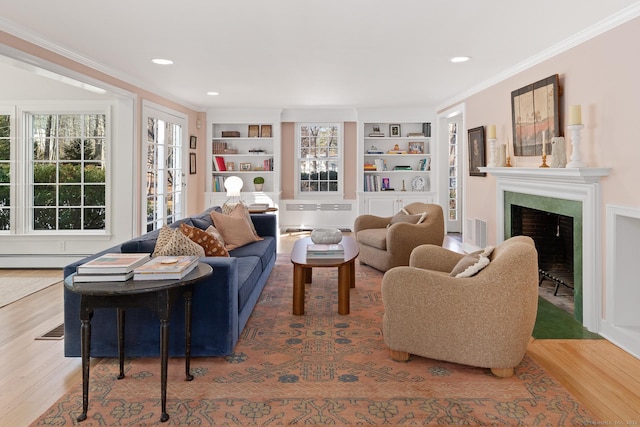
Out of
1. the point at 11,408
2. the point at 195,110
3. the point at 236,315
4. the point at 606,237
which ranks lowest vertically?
the point at 11,408

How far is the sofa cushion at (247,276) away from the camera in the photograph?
3371mm

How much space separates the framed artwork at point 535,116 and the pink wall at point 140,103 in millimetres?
4553

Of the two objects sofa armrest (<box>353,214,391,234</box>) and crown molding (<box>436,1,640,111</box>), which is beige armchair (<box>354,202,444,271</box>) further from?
crown molding (<box>436,1,640,111</box>)

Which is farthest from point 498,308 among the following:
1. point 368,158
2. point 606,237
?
point 368,158

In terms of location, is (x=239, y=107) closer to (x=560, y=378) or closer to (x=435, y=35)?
(x=435, y=35)

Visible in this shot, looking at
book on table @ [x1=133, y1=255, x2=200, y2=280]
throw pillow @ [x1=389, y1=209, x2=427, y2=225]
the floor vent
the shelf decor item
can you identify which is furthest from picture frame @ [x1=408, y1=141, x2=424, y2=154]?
book on table @ [x1=133, y1=255, x2=200, y2=280]

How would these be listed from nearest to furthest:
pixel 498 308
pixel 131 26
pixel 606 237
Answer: pixel 498 308
pixel 606 237
pixel 131 26

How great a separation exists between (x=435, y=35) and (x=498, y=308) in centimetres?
243

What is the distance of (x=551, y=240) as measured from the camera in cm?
493

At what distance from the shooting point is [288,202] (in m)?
9.16

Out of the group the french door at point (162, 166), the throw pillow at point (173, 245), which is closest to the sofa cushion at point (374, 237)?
the throw pillow at point (173, 245)

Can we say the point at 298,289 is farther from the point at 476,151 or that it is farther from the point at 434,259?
the point at 476,151

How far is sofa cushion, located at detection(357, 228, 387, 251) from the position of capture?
5430 millimetres

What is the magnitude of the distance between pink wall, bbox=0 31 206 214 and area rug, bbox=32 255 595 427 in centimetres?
276
